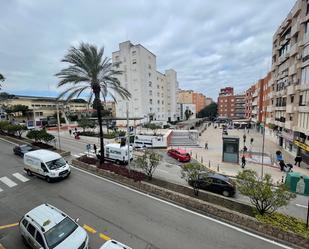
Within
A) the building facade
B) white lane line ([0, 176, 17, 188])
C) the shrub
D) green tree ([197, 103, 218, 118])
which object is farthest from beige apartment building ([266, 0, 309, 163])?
green tree ([197, 103, 218, 118])

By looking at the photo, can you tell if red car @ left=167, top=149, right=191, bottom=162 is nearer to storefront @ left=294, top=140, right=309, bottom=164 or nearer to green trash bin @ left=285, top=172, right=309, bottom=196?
green trash bin @ left=285, top=172, right=309, bottom=196

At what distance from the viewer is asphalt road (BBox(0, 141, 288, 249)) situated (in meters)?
7.77

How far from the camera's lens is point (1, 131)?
34.9 meters

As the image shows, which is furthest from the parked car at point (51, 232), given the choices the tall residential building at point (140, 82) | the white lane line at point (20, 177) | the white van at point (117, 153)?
the tall residential building at point (140, 82)

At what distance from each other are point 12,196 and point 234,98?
114056 millimetres

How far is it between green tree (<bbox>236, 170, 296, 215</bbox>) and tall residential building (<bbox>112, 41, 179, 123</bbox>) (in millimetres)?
47763

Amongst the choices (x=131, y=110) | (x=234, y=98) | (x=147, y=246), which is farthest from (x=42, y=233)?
(x=234, y=98)

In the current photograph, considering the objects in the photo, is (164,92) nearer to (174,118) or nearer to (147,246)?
(174,118)

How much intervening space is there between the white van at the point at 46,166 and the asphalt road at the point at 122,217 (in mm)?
Result: 674

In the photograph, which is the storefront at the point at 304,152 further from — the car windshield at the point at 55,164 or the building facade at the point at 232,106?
the building facade at the point at 232,106

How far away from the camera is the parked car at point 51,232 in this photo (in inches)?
254

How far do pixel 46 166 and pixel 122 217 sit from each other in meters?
8.19

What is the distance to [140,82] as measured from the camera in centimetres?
5822

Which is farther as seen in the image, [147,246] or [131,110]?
[131,110]
